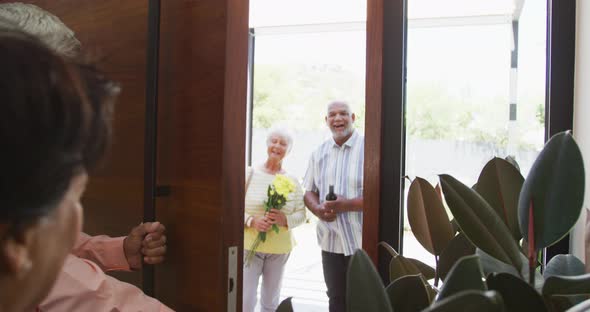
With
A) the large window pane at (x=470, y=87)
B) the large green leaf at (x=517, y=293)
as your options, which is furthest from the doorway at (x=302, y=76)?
the large green leaf at (x=517, y=293)

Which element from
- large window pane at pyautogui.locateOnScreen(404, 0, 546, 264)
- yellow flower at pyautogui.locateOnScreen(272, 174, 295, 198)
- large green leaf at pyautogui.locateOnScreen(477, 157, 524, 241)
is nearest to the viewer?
large green leaf at pyautogui.locateOnScreen(477, 157, 524, 241)

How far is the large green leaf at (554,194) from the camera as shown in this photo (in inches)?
20.0

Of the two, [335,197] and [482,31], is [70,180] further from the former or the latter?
[335,197]

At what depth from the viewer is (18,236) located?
336 mm

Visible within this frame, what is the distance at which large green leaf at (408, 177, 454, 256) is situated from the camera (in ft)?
Answer: 2.70

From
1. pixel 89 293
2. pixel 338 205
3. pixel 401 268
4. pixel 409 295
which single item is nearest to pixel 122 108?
pixel 89 293

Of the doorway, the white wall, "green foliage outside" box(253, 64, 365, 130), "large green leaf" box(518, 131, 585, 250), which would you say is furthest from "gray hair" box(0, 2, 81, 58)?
"green foliage outside" box(253, 64, 365, 130)

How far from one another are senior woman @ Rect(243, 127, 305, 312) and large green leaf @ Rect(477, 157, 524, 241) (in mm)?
2576

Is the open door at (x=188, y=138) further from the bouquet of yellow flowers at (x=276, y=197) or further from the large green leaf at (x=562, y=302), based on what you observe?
the bouquet of yellow flowers at (x=276, y=197)

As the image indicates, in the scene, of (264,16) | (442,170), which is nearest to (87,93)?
(442,170)

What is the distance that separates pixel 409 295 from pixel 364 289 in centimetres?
10

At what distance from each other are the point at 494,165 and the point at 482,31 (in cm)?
153

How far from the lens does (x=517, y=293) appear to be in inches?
19.7

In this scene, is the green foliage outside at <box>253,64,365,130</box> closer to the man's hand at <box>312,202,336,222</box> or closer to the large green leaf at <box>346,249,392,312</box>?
the man's hand at <box>312,202,336,222</box>
